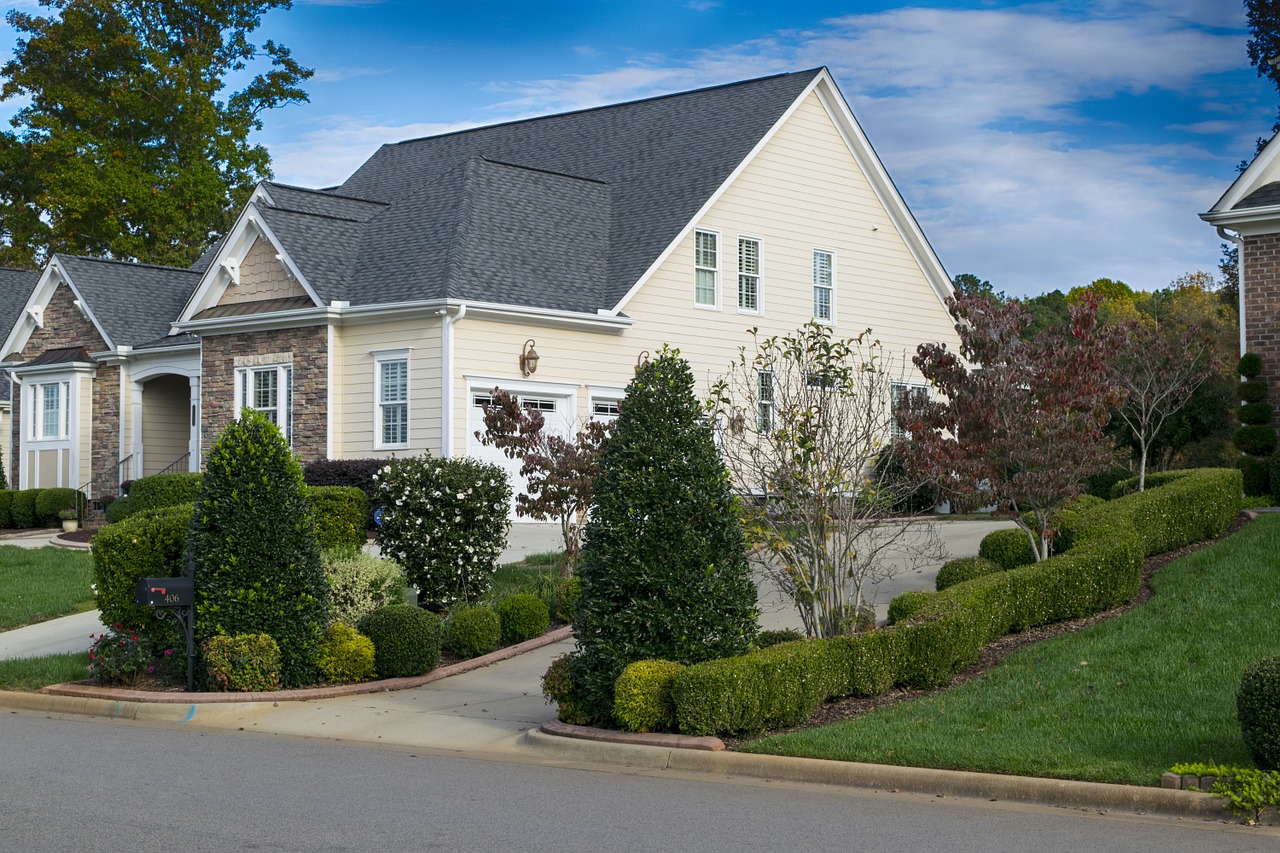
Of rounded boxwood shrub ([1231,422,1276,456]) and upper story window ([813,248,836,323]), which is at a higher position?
upper story window ([813,248,836,323])

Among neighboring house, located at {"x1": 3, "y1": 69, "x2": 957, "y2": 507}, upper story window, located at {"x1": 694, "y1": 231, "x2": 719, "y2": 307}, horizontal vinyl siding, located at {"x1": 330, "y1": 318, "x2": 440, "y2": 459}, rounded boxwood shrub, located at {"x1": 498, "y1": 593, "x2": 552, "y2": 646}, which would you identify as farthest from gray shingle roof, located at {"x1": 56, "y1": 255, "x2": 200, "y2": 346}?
rounded boxwood shrub, located at {"x1": 498, "y1": 593, "x2": 552, "y2": 646}

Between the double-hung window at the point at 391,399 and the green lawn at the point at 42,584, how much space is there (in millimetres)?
5523

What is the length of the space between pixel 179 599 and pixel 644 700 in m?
4.89

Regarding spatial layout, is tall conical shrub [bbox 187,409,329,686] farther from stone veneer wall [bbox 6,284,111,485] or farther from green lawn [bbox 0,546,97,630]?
stone veneer wall [bbox 6,284,111,485]

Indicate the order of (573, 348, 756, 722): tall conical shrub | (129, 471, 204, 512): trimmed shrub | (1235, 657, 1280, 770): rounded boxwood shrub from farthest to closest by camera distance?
(129, 471, 204, 512): trimmed shrub → (573, 348, 756, 722): tall conical shrub → (1235, 657, 1280, 770): rounded boxwood shrub

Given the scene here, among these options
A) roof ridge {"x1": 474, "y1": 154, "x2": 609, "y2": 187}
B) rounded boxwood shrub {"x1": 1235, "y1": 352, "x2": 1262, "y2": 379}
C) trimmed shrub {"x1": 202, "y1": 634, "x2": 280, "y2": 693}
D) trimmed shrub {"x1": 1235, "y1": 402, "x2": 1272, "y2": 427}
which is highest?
roof ridge {"x1": 474, "y1": 154, "x2": 609, "y2": 187}

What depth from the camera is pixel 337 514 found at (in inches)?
667

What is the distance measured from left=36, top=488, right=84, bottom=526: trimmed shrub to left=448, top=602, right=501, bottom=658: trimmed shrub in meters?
18.0

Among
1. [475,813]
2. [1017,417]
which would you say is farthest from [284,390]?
[475,813]

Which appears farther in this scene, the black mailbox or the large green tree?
the large green tree

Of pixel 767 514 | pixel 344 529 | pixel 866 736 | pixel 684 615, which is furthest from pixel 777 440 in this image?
pixel 344 529

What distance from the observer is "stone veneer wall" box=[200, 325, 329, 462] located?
25281 millimetres

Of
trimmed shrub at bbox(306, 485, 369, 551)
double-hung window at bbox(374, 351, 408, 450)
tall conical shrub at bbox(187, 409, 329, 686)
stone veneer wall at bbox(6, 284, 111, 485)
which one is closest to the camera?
tall conical shrub at bbox(187, 409, 329, 686)

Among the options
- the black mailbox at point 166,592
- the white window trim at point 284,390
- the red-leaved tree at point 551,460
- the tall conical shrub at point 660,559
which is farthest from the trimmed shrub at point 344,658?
the white window trim at point 284,390
